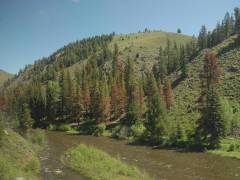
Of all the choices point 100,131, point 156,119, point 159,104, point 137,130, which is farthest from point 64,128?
point 159,104

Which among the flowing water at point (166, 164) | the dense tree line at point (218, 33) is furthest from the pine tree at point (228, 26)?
the flowing water at point (166, 164)

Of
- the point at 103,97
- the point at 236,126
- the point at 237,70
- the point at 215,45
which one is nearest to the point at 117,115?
the point at 103,97

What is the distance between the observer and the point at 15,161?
3609 centimetres

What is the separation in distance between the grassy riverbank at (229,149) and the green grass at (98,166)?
23.1 m

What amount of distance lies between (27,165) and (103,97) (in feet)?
205

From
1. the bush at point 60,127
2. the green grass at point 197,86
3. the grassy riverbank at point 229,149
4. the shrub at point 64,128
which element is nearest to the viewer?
the grassy riverbank at point 229,149

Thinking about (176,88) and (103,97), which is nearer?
(103,97)

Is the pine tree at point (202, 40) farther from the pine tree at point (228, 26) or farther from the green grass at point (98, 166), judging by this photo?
the green grass at point (98, 166)

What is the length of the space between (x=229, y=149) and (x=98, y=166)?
29.9m

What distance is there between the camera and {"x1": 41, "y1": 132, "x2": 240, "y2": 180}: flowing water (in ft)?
133

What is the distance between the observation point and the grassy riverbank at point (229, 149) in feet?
184

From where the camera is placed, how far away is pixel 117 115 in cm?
10300

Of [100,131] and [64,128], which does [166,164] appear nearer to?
[100,131]

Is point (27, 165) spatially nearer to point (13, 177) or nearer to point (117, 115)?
point (13, 177)
